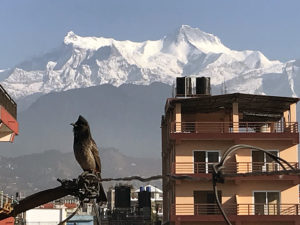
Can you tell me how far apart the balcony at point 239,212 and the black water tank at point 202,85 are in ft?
51.6

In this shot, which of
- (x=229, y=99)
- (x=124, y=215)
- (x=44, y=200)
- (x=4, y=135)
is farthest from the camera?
(x=124, y=215)

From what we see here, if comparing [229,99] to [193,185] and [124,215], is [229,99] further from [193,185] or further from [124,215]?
[124,215]

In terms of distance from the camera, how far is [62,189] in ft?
20.9

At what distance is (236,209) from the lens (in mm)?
52562

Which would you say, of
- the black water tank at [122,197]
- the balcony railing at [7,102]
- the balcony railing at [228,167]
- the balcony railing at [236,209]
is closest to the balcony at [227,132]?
the balcony railing at [228,167]

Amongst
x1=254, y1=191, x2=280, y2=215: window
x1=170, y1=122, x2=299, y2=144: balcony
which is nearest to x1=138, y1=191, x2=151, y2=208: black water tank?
x1=170, y1=122, x2=299, y2=144: balcony

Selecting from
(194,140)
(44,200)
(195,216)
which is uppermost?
(194,140)

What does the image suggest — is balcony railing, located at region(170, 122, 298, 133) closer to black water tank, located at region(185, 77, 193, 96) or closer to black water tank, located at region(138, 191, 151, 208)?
black water tank, located at region(185, 77, 193, 96)

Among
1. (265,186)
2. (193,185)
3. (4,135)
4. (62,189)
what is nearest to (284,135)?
(265,186)

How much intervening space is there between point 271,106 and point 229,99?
407 centimetres

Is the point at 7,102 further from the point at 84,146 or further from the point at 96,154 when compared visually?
the point at 84,146

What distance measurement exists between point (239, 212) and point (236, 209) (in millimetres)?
318

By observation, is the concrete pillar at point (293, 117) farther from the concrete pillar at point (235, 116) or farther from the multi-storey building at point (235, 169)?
the concrete pillar at point (235, 116)

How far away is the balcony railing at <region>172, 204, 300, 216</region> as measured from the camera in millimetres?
52188
